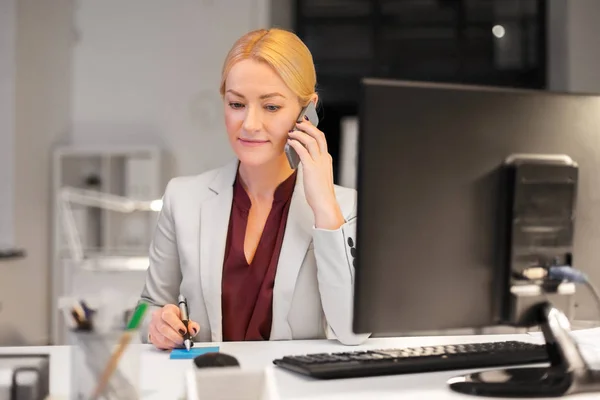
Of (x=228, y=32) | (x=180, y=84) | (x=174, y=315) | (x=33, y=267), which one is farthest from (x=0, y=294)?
(x=174, y=315)

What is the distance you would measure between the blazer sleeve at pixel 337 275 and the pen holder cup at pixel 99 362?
67cm

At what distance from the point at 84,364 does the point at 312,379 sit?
→ 0.35 m

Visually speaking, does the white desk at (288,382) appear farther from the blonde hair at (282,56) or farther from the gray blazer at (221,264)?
the blonde hair at (282,56)

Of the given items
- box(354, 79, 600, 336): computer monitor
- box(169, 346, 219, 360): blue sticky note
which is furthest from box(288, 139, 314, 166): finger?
box(354, 79, 600, 336): computer monitor

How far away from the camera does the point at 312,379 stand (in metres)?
1.18

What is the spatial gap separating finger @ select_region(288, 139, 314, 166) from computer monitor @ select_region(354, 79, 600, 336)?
2.06 ft

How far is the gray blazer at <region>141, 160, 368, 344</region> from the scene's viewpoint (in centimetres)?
165

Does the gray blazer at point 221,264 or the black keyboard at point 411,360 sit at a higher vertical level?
the gray blazer at point 221,264

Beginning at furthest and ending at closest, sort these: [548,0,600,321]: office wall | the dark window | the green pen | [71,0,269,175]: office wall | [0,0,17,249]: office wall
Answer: the dark window
[71,0,269,175]: office wall
[0,0,17,249]: office wall
[548,0,600,321]: office wall
the green pen

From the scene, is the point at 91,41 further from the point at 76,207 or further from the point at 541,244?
the point at 541,244

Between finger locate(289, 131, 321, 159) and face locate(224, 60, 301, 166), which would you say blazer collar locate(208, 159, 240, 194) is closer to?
face locate(224, 60, 301, 166)

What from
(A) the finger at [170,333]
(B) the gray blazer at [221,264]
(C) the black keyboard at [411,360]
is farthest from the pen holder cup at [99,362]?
(B) the gray blazer at [221,264]

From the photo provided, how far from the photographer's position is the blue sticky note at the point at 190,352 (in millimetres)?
1418

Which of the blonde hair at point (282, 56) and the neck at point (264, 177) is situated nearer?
the blonde hair at point (282, 56)
